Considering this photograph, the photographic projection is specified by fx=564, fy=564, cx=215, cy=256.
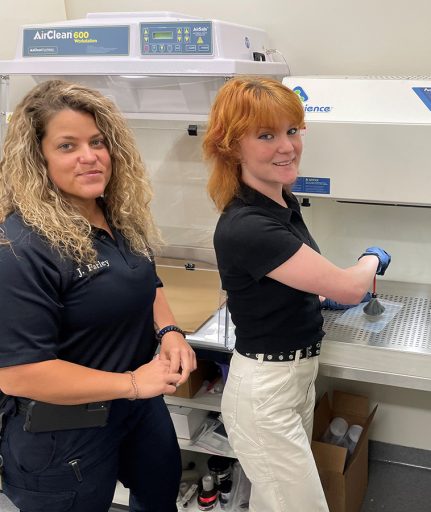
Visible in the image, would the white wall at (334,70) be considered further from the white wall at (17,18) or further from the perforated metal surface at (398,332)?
the perforated metal surface at (398,332)

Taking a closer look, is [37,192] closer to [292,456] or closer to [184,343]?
[184,343]

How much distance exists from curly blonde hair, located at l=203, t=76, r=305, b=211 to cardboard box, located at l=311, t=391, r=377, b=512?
100cm

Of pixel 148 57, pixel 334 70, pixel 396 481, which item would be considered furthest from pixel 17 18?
pixel 396 481

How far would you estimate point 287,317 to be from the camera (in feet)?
4.45

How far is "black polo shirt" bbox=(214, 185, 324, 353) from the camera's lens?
4.04 ft

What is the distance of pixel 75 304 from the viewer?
3.83 ft

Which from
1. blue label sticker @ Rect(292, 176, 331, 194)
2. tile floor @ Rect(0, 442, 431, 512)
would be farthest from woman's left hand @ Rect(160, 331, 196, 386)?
tile floor @ Rect(0, 442, 431, 512)

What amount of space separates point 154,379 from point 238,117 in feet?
2.00

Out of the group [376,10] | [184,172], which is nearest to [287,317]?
[184,172]

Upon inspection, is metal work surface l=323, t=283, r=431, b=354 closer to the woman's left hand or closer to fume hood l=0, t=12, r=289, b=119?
the woman's left hand

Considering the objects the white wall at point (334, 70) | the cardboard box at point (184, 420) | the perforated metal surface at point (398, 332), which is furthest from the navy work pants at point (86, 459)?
the white wall at point (334, 70)

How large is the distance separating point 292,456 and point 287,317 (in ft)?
1.15

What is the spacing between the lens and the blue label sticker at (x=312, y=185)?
163 cm

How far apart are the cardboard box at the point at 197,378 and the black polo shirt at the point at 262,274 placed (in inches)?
20.2
